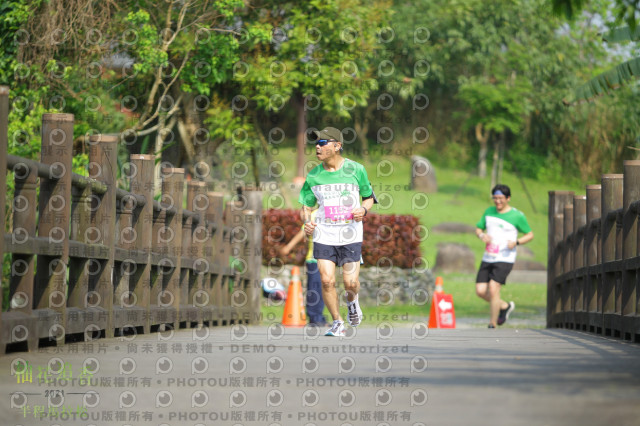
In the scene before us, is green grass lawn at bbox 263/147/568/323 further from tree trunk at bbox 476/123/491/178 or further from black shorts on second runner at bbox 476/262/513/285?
black shorts on second runner at bbox 476/262/513/285

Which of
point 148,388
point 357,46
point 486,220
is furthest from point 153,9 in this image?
point 148,388

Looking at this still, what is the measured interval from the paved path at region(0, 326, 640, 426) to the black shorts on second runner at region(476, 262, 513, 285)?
301 inches

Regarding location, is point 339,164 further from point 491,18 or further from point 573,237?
point 491,18

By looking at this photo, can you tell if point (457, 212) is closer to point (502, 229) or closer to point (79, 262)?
point (502, 229)

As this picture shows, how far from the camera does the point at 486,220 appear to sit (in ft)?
48.4

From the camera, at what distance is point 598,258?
10.7 meters

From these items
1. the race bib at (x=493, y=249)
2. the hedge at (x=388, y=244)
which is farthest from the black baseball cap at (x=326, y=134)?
the hedge at (x=388, y=244)

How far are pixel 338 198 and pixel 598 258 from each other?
8.77 ft

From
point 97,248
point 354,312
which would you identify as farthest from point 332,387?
point 354,312

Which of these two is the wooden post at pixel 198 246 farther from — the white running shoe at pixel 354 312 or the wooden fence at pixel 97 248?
the white running shoe at pixel 354 312

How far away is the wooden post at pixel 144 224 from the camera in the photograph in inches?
366

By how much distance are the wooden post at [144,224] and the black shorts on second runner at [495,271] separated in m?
6.52

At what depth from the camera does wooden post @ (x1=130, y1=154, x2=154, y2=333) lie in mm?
9305

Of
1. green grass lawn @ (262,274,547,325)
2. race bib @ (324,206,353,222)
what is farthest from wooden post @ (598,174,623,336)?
green grass lawn @ (262,274,547,325)
